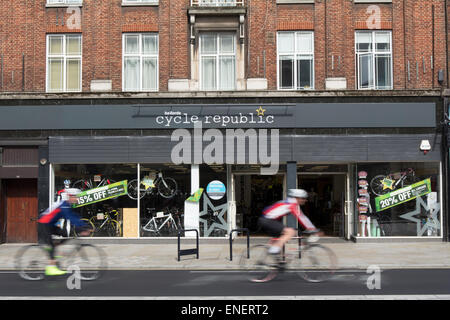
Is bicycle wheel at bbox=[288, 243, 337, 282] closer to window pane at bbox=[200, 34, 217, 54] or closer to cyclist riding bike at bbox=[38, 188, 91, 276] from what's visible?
cyclist riding bike at bbox=[38, 188, 91, 276]

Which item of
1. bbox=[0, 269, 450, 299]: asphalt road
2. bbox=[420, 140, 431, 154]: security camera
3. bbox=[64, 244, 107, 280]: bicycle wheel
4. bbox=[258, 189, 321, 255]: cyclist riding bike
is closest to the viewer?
bbox=[0, 269, 450, 299]: asphalt road

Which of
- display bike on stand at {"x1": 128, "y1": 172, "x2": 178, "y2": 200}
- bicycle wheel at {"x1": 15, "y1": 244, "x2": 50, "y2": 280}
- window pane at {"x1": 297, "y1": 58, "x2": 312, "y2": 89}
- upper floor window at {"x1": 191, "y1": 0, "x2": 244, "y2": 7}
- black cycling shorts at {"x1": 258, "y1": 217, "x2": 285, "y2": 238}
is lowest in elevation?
bicycle wheel at {"x1": 15, "y1": 244, "x2": 50, "y2": 280}

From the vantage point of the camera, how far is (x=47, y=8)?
1839 cm

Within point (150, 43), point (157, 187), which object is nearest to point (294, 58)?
point (150, 43)

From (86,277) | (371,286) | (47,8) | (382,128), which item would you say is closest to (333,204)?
(382,128)

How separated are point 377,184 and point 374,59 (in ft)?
15.5

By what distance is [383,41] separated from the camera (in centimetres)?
1827

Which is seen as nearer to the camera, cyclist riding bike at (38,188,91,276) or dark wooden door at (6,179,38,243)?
cyclist riding bike at (38,188,91,276)

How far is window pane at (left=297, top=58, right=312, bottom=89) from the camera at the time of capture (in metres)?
18.3

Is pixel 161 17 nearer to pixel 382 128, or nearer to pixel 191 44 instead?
pixel 191 44

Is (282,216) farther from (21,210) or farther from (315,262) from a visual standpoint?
(21,210)

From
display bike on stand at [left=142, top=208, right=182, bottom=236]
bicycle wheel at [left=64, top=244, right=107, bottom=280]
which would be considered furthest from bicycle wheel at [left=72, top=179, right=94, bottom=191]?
bicycle wheel at [left=64, top=244, right=107, bottom=280]

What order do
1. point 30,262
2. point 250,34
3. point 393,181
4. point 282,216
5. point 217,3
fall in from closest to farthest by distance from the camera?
1. point 282,216
2. point 30,262
3. point 393,181
4. point 250,34
5. point 217,3

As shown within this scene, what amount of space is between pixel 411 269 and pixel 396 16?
10.3m
